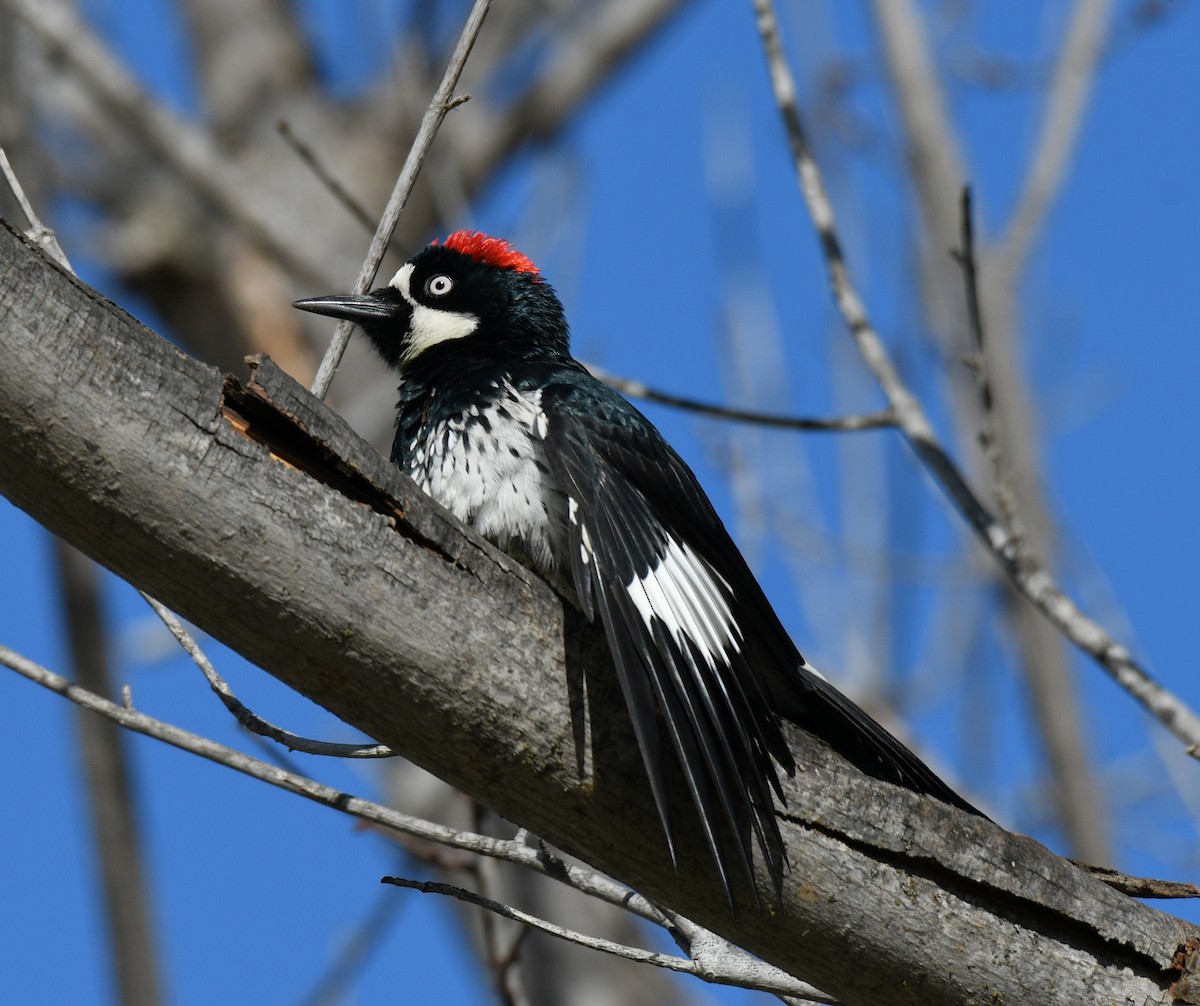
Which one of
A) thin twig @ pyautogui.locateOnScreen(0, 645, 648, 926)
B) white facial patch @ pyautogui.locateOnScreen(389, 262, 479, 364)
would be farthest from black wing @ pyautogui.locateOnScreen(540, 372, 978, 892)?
white facial patch @ pyautogui.locateOnScreen(389, 262, 479, 364)

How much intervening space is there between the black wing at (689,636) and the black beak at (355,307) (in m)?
0.68

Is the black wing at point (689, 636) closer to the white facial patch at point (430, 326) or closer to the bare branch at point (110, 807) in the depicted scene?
the white facial patch at point (430, 326)

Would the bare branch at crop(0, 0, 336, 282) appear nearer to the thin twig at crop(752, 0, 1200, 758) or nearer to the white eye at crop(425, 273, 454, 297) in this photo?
the white eye at crop(425, 273, 454, 297)

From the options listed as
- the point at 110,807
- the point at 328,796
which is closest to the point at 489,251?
the point at 328,796

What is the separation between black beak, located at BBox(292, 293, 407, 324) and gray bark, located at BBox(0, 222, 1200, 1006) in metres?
1.29

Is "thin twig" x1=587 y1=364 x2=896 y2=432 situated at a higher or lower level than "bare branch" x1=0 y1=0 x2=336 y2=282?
lower

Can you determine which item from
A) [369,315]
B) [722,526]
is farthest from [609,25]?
[722,526]

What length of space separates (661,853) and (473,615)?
46 cm

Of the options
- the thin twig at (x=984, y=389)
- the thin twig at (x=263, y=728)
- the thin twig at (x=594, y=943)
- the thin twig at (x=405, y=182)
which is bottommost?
the thin twig at (x=594, y=943)

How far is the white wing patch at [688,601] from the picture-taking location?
98.3 inches

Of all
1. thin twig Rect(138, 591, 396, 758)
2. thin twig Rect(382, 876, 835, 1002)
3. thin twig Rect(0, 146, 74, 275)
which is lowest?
thin twig Rect(382, 876, 835, 1002)

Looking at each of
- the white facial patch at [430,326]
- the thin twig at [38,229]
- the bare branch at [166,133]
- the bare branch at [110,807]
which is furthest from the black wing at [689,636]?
the bare branch at [166,133]

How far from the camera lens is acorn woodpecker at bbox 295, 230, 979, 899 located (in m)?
2.25

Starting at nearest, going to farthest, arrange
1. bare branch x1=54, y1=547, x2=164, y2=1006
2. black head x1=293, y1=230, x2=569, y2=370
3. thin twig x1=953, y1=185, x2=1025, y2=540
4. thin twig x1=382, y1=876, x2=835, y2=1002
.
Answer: thin twig x1=382, y1=876, x2=835, y2=1002 → thin twig x1=953, y1=185, x2=1025, y2=540 → black head x1=293, y1=230, x2=569, y2=370 → bare branch x1=54, y1=547, x2=164, y2=1006
